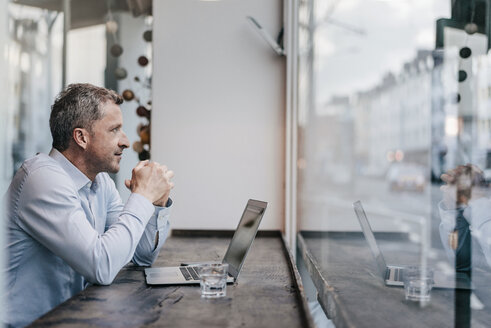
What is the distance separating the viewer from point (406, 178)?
11.8m

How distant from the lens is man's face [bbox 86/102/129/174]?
63.2 inches

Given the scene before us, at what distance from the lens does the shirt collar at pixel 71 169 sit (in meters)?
1.58

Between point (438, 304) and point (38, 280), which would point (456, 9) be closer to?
point (438, 304)

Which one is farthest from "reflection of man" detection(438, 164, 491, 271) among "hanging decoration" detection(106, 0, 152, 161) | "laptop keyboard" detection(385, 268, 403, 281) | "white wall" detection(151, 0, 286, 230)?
"hanging decoration" detection(106, 0, 152, 161)

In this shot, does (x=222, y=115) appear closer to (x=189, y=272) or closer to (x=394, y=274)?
(x=189, y=272)

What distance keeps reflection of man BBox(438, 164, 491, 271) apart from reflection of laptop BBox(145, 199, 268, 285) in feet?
1.74

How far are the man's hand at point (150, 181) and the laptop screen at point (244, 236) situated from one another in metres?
0.27

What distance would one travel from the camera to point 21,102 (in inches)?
180

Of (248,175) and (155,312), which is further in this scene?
(248,175)

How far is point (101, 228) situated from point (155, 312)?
0.70 meters

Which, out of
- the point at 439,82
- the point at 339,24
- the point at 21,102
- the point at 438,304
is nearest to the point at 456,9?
the point at 439,82

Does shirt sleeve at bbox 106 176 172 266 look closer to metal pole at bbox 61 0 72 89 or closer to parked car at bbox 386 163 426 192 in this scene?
metal pole at bbox 61 0 72 89

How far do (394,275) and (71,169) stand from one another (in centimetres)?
101

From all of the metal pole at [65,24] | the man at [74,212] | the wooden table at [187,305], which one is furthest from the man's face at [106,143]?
the metal pole at [65,24]
